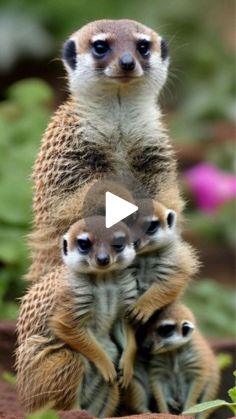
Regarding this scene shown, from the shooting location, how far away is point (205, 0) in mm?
17203

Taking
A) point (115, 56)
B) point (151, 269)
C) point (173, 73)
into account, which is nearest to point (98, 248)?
point (151, 269)

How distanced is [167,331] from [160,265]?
0.31 m

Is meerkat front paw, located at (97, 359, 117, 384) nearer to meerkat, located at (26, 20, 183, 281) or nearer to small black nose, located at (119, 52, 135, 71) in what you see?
meerkat, located at (26, 20, 183, 281)

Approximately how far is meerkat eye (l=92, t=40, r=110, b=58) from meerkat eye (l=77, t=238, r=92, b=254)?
1124mm

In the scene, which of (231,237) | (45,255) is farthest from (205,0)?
(45,255)

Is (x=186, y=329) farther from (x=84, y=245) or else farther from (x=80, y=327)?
(x=84, y=245)

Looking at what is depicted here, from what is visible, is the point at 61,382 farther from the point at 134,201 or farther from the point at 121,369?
the point at 134,201

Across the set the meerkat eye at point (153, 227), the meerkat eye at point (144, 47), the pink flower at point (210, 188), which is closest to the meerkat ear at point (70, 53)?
the meerkat eye at point (144, 47)

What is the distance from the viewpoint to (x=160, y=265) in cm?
647

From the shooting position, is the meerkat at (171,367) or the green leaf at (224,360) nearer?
the meerkat at (171,367)

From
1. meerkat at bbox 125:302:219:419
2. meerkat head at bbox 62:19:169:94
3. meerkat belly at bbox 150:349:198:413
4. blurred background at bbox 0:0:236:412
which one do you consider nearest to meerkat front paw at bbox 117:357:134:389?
meerkat at bbox 125:302:219:419
